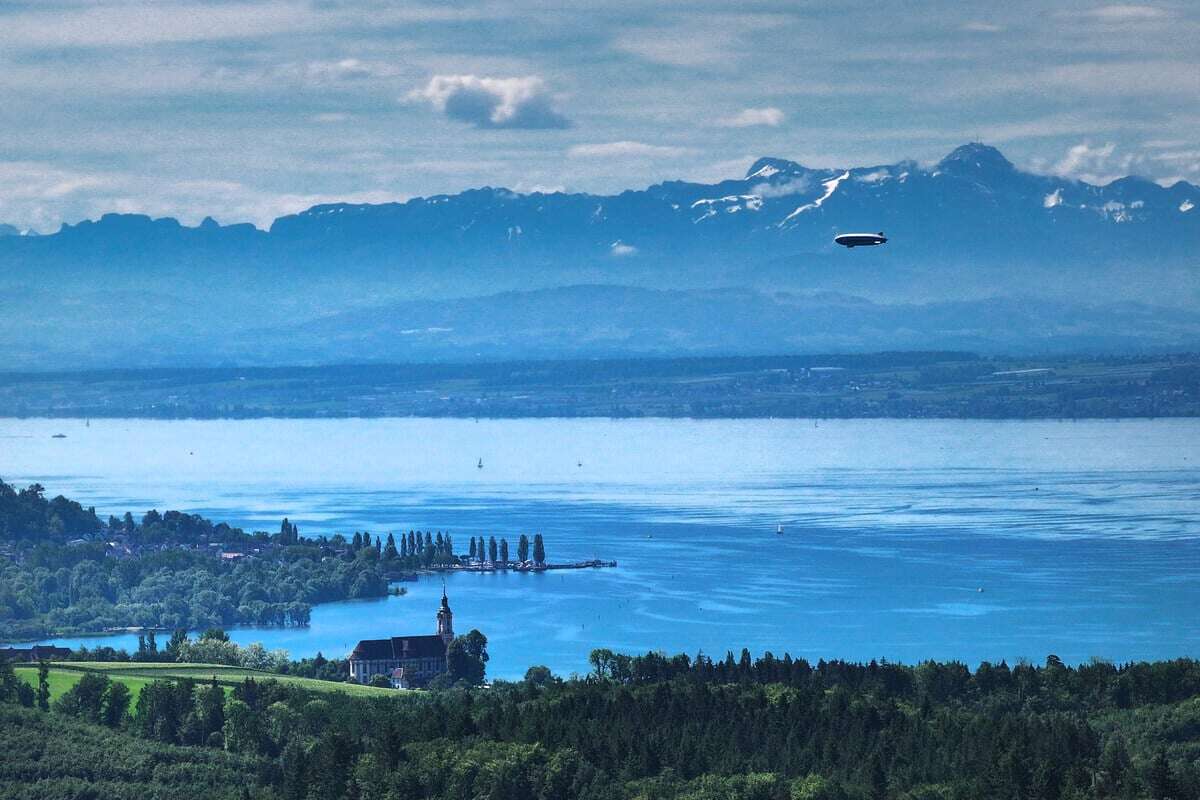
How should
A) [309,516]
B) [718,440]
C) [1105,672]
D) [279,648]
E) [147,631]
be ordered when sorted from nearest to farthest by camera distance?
[1105,672]
[279,648]
[147,631]
[309,516]
[718,440]

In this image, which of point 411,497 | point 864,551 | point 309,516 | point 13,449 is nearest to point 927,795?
point 864,551

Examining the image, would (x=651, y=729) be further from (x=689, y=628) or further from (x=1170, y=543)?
(x=1170, y=543)

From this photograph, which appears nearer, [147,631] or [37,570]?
[147,631]

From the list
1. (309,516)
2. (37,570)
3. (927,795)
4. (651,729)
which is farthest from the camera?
(309,516)

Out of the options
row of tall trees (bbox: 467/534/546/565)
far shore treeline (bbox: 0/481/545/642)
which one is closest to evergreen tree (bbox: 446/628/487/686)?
far shore treeline (bbox: 0/481/545/642)

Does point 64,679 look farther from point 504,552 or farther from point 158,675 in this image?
point 504,552

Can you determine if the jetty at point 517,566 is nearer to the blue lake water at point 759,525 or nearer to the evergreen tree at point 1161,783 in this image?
the blue lake water at point 759,525
